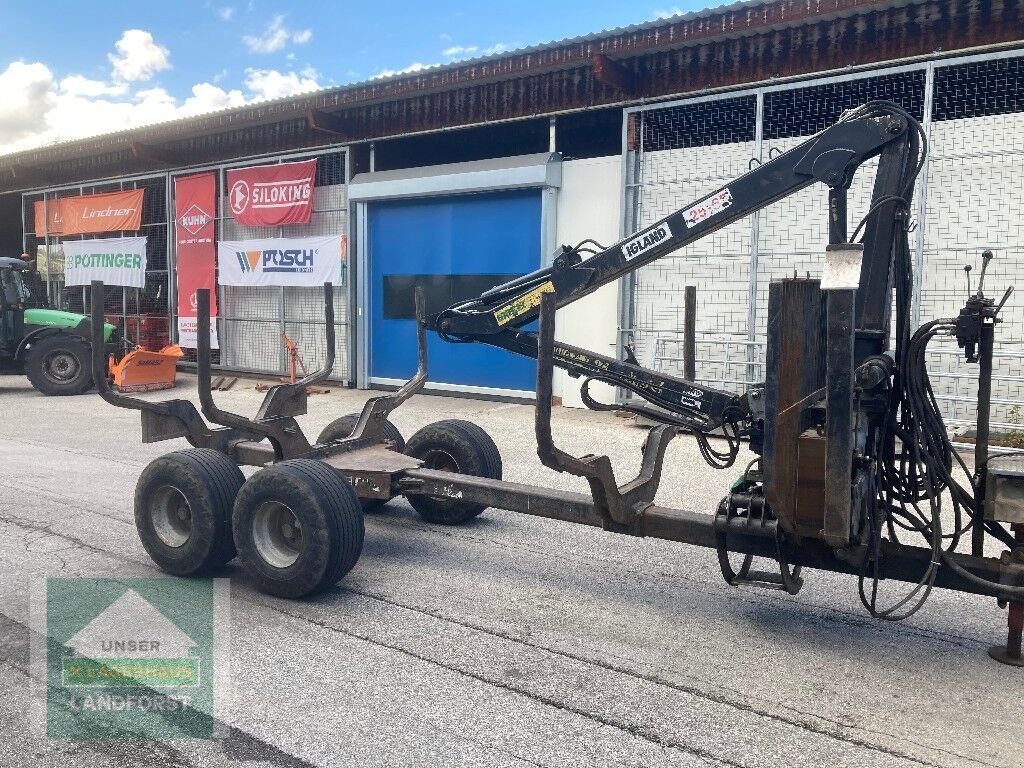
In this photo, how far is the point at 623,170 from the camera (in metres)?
12.4

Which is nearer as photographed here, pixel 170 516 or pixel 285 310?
pixel 170 516

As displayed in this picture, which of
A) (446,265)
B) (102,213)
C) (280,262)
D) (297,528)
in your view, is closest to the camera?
(297,528)

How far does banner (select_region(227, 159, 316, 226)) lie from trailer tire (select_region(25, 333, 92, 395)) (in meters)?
3.95

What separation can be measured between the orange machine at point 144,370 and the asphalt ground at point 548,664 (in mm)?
8623

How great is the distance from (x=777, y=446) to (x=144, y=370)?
1356 centimetres

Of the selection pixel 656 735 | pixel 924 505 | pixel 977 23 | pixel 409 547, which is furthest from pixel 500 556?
pixel 977 23

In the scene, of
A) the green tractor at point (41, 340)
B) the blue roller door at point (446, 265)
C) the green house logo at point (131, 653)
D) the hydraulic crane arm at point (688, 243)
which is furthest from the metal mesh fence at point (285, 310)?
the green house logo at point (131, 653)

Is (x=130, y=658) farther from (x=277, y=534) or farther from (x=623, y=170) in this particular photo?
(x=623, y=170)

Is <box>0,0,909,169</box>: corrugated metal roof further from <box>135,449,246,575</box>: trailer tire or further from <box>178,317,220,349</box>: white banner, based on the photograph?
<box>135,449,246,575</box>: trailer tire

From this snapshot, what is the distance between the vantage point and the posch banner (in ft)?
64.0

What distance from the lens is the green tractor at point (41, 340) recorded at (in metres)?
15.1

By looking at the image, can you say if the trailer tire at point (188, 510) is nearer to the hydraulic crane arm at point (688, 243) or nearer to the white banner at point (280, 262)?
the hydraulic crane arm at point (688, 243)

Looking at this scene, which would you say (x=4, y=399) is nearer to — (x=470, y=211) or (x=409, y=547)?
(x=470, y=211)

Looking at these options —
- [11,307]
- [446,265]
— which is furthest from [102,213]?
[446,265]
